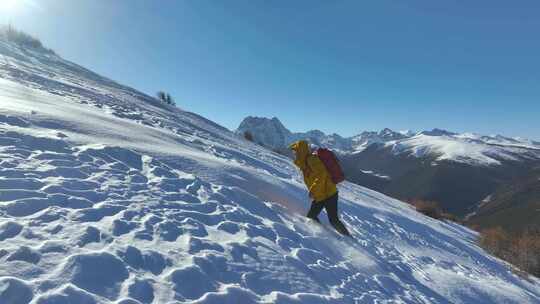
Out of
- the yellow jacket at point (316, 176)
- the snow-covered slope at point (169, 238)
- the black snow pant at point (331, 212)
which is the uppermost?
the yellow jacket at point (316, 176)

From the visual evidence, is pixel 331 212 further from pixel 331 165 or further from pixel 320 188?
pixel 331 165

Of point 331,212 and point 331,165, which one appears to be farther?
point 331,212

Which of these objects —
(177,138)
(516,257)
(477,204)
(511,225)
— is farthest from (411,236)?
(477,204)

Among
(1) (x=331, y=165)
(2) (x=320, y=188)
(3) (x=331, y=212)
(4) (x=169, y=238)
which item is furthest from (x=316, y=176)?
(4) (x=169, y=238)

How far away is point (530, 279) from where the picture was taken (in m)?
13.0

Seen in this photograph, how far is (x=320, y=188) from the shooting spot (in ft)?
31.8

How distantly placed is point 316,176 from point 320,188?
308 millimetres

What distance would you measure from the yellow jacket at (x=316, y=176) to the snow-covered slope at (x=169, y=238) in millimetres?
743

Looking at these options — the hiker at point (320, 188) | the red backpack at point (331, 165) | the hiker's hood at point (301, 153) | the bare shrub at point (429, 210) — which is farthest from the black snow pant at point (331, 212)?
the bare shrub at point (429, 210)

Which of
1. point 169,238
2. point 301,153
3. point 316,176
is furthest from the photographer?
point 301,153

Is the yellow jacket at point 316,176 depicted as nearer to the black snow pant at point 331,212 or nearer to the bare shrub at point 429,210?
the black snow pant at point 331,212

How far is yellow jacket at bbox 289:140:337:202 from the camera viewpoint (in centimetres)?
968

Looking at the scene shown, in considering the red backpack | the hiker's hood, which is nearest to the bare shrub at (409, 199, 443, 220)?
the red backpack

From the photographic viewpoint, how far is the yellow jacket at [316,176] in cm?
968
